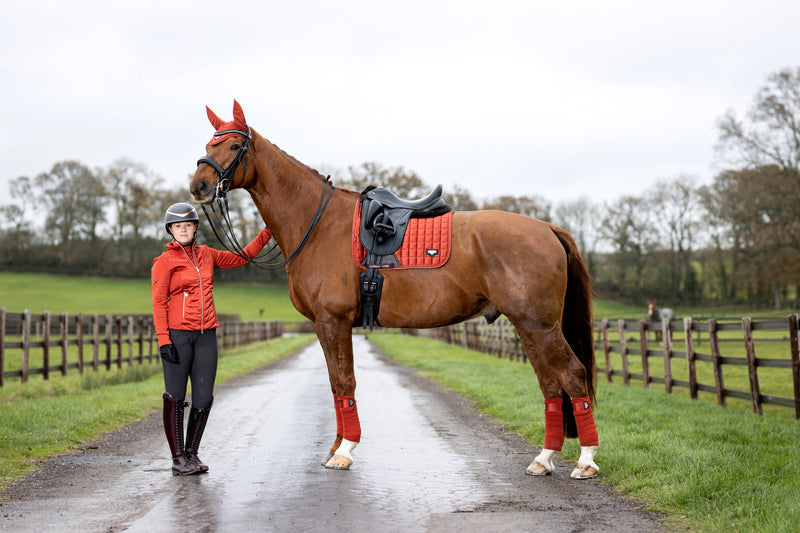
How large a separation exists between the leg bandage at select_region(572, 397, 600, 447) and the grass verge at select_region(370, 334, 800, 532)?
322 mm

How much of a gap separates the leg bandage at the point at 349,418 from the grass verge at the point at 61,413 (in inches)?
107

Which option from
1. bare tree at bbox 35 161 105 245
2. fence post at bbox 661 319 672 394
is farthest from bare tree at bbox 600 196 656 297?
fence post at bbox 661 319 672 394

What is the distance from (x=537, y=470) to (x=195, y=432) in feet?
9.67

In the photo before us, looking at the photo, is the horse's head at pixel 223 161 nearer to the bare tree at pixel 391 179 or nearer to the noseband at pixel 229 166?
the noseband at pixel 229 166

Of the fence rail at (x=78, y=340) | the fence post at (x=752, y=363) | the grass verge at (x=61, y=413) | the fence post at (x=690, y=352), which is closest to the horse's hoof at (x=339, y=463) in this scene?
the grass verge at (x=61, y=413)

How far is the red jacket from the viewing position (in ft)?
20.2

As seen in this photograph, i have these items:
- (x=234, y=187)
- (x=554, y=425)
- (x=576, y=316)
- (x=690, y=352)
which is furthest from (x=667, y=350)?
(x=234, y=187)

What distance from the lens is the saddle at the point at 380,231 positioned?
6.03 metres

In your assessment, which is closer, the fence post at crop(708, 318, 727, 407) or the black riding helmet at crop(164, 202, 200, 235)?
the black riding helmet at crop(164, 202, 200, 235)

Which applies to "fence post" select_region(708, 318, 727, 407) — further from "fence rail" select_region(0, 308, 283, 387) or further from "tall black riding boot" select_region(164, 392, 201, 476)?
"fence rail" select_region(0, 308, 283, 387)

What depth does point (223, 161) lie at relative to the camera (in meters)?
6.23

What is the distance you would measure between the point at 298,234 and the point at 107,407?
5.92 metres

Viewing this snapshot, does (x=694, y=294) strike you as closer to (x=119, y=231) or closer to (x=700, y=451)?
(x=119, y=231)

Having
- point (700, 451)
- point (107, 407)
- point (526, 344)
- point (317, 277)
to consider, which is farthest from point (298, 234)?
point (107, 407)
